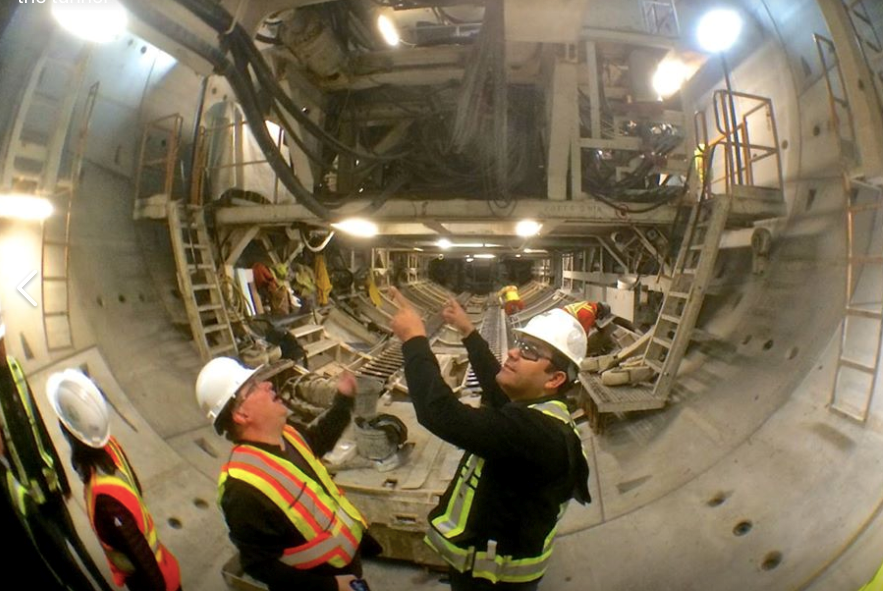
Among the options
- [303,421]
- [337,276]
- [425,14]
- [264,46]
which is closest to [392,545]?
[303,421]

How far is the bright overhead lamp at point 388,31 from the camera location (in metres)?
1.67

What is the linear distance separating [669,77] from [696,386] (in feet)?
4.08

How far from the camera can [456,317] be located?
50.9 inches

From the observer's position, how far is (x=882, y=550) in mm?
646

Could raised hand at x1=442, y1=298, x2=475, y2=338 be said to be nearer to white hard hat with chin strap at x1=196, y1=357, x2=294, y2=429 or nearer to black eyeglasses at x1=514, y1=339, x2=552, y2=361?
black eyeglasses at x1=514, y1=339, x2=552, y2=361

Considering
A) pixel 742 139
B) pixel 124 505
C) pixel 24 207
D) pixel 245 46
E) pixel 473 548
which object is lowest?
pixel 473 548

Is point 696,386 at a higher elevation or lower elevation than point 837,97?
lower

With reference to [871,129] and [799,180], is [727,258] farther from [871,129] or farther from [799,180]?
[871,129]

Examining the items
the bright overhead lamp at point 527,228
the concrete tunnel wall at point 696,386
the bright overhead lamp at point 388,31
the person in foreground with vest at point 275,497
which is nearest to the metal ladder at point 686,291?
the concrete tunnel wall at point 696,386

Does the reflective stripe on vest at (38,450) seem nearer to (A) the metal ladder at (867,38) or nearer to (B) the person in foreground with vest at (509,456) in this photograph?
(B) the person in foreground with vest at (509,456)

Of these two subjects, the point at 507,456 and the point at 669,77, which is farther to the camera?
the point at 669,77

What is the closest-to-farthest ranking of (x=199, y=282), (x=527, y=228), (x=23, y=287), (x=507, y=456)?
(x=23, y=287)
(x=199, y=282)
(x=507, y=456)
(x=527, y=228)

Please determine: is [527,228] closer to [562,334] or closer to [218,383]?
[562,334]

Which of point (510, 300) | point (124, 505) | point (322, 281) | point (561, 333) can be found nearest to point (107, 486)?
point (124, 505)
